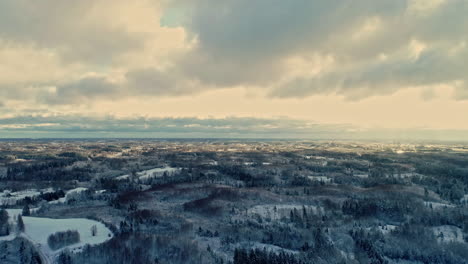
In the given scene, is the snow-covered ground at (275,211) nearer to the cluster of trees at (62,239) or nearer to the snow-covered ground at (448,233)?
the snow-covered ground at (448,233)

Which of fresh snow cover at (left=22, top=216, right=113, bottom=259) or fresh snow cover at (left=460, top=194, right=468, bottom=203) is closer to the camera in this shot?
fresh snow cover at (left=22, top=216, right=113, bottom=259)

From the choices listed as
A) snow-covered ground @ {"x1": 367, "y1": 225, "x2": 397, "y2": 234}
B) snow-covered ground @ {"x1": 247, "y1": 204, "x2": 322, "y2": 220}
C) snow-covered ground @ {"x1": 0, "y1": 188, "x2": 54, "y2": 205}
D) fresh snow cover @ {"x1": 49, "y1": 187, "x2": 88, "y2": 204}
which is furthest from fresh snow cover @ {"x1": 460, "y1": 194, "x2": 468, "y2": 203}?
snow-covered ground @ {"x1": 0, "y1": 188, "x2": 54, "y2": 205}

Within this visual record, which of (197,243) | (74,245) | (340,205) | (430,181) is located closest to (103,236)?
(74,245)

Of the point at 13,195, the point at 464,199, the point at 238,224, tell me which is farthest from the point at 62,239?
the point at 464,199

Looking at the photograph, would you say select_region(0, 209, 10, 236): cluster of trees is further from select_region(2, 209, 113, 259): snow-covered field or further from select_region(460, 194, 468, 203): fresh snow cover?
select_region(460, 194, 468, 203): fresh snow cover

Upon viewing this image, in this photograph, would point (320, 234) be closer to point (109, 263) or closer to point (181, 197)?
point (109, 263)

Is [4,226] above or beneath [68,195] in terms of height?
above

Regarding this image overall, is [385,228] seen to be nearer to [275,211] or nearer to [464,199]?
[275,211]
